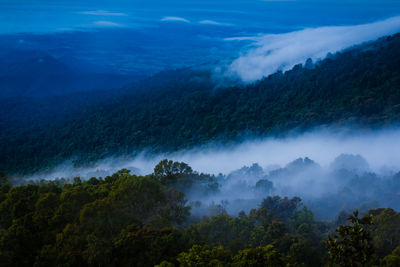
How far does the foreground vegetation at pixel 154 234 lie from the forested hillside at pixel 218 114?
26.4m

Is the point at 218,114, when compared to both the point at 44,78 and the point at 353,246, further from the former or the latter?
the point at 44,78

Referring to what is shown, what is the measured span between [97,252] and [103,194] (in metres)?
4.44

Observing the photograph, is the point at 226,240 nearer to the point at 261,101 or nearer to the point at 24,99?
the point at 261,101

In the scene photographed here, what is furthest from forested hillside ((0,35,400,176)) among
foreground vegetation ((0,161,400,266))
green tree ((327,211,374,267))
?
green tree ((327,211,374,267))

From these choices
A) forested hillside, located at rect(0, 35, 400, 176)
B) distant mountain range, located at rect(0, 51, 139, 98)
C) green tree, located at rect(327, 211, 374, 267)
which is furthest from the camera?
distant mountain range, located at rect(0, 51, 139, 98)

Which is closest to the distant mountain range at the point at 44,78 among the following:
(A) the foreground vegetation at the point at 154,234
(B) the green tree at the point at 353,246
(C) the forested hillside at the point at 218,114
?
(C) the forested hillside at the point at 218,114

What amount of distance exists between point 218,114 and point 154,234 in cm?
5439

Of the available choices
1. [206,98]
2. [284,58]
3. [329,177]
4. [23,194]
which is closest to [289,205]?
[329,177]

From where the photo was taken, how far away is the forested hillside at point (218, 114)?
150ft

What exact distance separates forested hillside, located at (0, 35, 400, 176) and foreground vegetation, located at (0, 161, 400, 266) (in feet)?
86.7

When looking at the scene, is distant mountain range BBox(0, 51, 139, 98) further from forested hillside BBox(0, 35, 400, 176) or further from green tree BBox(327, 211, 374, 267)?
green tree BBox(327, 211, 374, 267)

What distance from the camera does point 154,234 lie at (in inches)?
487

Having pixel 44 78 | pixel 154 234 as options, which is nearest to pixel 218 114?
pixel 154 234

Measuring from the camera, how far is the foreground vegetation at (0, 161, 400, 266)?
Result: 9.89 meters
